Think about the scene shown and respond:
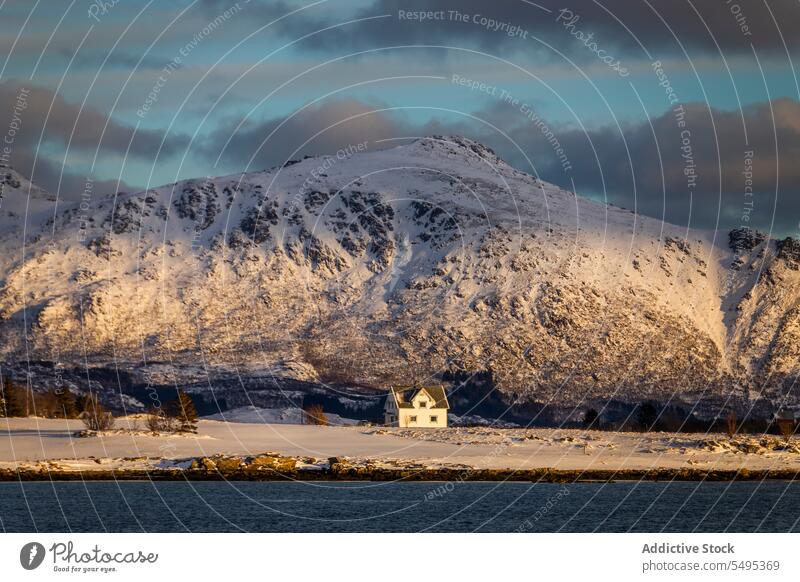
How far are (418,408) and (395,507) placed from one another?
5448 centimetres

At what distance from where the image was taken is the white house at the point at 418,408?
132 meters

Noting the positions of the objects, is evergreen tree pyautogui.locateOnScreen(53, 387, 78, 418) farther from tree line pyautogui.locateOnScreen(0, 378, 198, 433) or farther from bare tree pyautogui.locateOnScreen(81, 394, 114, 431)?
bare tree pyautogui.locateOnScreen(81, 394, 114, 431)

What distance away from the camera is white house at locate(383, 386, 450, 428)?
132 metres

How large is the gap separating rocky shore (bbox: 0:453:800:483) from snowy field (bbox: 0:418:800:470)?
2.50 feet

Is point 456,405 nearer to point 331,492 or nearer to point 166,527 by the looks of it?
point 331,492

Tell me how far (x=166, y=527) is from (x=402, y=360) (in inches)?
4917

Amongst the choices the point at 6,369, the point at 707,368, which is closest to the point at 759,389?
the point at 707,368

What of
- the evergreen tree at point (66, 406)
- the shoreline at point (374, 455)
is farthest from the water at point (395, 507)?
the evergreen tree at point (66, 406)

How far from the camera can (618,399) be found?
7234 inches

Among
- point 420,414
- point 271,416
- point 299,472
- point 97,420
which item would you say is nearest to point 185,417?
point 97,420

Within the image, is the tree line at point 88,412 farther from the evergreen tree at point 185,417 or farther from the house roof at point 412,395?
the house roof at point 412,395

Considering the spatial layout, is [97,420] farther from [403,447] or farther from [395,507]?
[395,507]

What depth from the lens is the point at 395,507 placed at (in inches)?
3088

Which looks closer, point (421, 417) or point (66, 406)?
point (66, 406)
